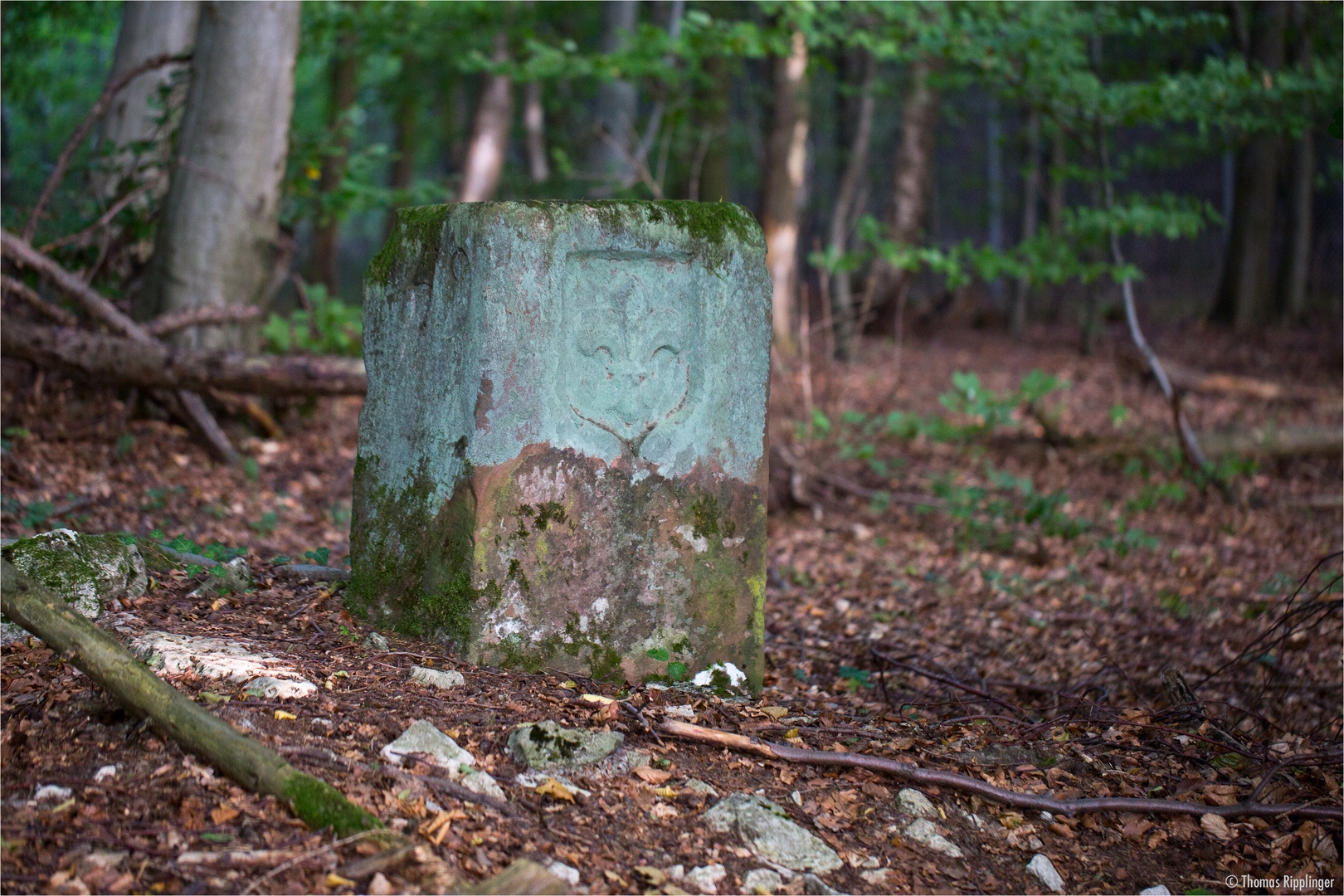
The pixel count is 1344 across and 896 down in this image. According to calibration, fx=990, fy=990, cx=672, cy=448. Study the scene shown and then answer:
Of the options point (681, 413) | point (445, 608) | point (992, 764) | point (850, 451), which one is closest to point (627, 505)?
point (681, 413)

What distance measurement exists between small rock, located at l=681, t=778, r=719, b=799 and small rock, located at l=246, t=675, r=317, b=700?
1013 mm

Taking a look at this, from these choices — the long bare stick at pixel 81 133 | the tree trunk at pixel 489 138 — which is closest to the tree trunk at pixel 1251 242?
the tree trunk at pixel 489 138

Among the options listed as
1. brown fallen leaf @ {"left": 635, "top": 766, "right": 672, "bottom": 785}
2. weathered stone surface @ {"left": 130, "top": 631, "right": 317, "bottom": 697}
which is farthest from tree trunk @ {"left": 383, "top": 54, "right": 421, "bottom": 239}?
brown fallen leaf @ {"left": 635, "top": 766, "right": 672, "bottom": 785}

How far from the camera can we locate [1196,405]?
9422 millimetres

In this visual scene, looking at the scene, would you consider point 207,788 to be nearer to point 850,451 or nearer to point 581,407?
point 581,407

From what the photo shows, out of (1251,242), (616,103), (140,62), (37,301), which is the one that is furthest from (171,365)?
(1251,242)

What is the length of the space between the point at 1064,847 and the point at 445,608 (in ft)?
6.18

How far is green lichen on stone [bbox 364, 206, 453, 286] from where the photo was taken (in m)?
3.13

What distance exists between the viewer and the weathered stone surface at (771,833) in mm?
2342

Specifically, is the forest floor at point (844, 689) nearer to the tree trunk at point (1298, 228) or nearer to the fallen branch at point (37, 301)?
the fallen branch at point (37, 301)

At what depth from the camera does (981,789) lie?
2672 millimetres

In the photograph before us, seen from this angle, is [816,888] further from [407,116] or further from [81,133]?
[407,116]

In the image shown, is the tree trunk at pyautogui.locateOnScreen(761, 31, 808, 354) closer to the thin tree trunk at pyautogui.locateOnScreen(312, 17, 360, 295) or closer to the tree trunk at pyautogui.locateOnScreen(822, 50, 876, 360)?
the tree trunk at pyautogui.locateOnScreen(822, 50, 876, 360)

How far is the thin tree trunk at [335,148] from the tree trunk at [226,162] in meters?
0.77
